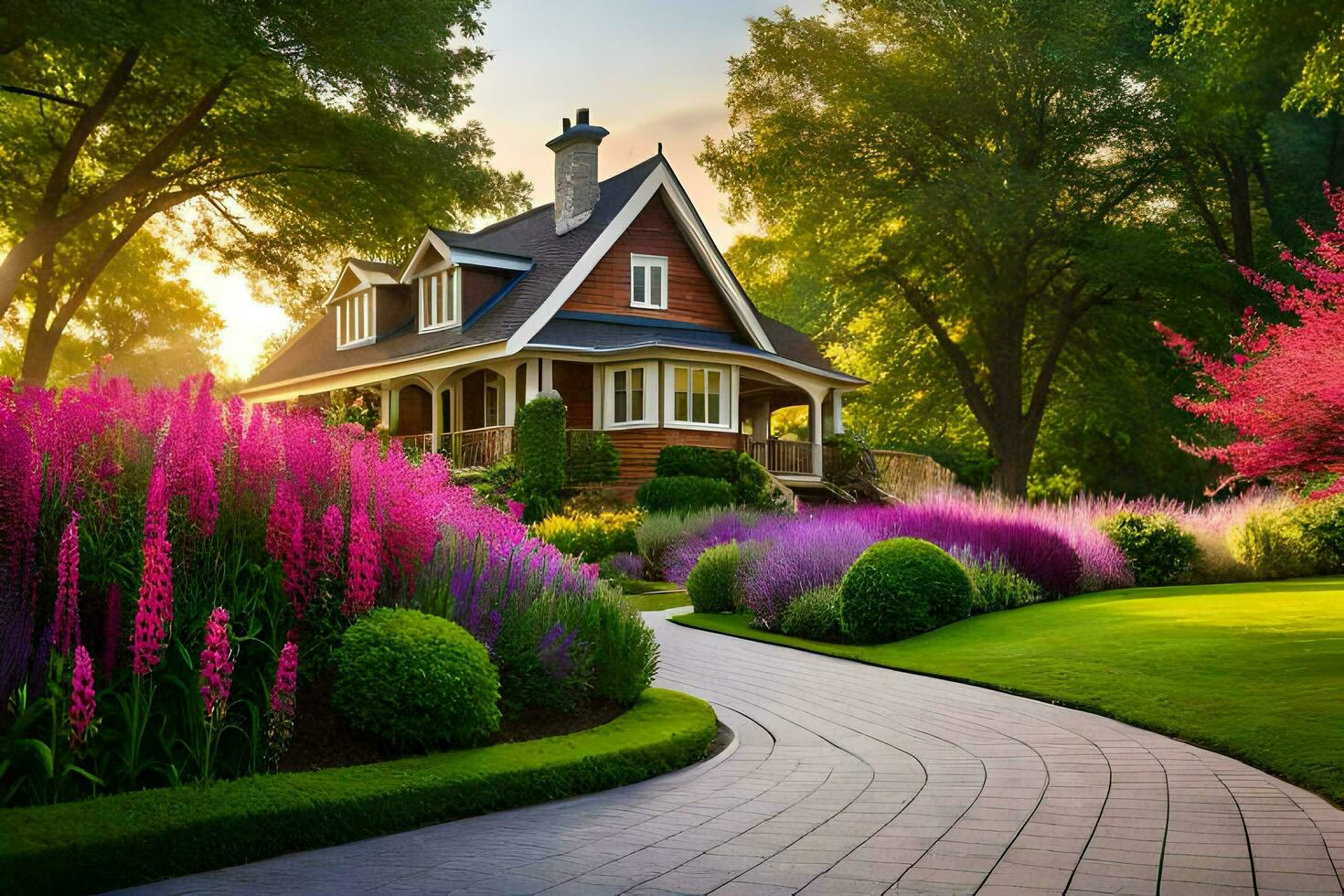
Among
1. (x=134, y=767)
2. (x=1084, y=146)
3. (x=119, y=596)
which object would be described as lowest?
(x=134, y=767)

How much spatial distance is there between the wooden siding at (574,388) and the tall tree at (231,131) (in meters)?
4.90

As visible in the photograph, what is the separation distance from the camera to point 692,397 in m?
28.2

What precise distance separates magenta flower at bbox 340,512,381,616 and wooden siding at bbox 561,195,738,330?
22.9m

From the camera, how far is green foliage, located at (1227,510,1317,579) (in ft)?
59.1

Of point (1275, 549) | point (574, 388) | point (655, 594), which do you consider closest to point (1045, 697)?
point (655, 594)

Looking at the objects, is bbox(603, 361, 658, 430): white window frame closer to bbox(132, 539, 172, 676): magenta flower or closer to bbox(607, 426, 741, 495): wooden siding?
bbox(607, 426, 741, 495): wooden siding

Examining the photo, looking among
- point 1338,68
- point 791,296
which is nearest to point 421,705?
point 1338,68

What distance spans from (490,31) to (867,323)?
15952 millimetres

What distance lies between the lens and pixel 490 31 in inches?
1139

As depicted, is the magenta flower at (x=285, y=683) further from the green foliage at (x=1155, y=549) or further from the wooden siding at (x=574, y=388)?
the wooden siding at (x=574, y=388)

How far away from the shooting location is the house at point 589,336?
91.0 feet

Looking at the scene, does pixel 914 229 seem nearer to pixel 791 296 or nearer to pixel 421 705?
pixel 791 296

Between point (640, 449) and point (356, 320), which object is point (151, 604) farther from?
point (356, 320)

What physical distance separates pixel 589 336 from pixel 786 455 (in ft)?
20.7
